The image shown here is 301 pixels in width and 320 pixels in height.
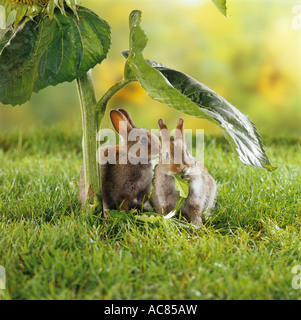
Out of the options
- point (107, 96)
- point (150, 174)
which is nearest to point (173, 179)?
point (150, 174)

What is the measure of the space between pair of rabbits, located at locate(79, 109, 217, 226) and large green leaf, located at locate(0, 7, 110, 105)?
387 mm

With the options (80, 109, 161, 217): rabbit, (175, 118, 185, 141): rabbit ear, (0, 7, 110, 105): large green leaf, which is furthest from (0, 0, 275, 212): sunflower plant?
(80, 109, 161, 217): rabbit

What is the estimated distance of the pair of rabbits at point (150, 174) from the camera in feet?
5.76

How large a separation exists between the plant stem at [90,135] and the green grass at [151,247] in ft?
0.32

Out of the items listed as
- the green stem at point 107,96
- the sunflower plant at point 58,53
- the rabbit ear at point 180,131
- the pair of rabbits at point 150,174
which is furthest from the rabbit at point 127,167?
the sunflower plant at point 58,53

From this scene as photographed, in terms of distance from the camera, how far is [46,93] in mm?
3727

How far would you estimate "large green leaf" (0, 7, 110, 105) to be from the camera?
141cm

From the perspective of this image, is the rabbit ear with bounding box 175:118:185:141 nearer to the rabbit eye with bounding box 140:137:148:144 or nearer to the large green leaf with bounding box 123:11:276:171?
the rabbit eye with bounding box 140:137:148:144

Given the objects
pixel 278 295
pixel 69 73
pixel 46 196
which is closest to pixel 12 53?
pixel 69 73

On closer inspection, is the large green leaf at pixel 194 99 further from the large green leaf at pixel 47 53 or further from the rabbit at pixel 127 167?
the rabbit at pixel 127 167

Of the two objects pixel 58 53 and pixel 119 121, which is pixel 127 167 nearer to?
pixel 119 121

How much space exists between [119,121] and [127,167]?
186 mm
